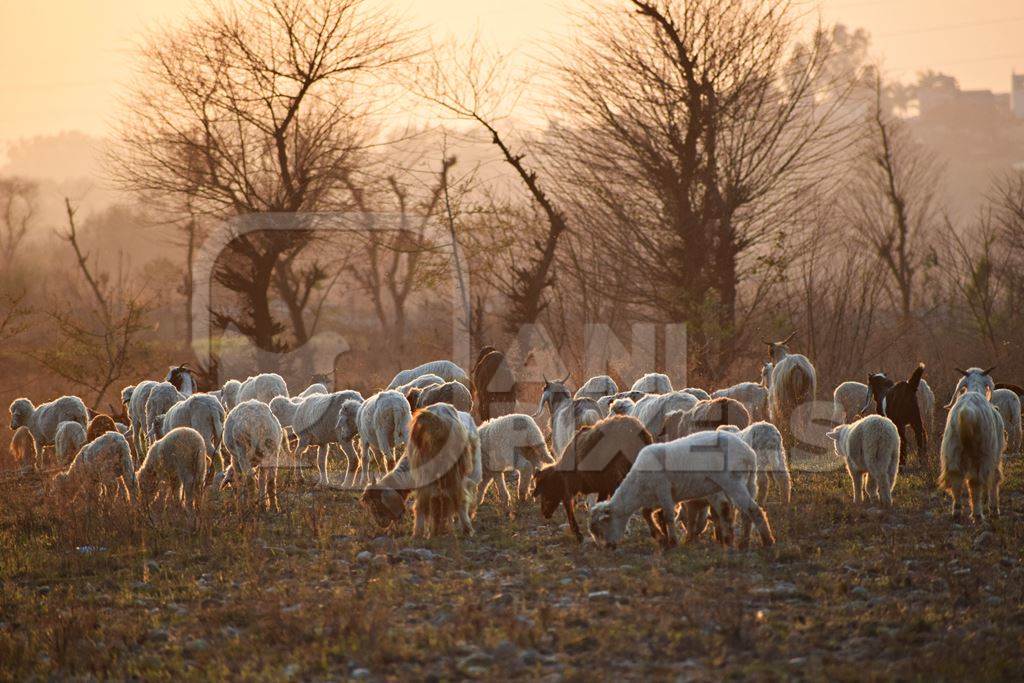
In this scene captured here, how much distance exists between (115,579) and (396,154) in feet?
75.1

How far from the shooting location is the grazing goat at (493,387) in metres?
17.5

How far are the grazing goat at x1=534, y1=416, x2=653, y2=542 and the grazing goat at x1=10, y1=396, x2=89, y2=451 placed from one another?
9384 millimetres

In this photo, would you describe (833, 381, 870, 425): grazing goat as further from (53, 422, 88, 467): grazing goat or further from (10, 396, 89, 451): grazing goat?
(10, 396, 89, 451): grazing goat

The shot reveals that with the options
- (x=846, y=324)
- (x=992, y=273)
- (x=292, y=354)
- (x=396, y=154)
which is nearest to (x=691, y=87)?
(x=846, y=324)

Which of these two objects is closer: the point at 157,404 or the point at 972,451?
the point at 972,451

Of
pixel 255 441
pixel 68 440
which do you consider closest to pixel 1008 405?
pixel 255 441

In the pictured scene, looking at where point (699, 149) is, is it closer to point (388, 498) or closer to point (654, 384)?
point (654, 384)

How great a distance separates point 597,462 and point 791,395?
6595 millimetres

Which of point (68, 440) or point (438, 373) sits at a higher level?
point (438, 373)

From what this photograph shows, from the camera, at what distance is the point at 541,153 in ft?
78.9

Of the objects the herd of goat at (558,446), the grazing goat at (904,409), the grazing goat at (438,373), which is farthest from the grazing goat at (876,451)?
the grazing goat at (438,373)

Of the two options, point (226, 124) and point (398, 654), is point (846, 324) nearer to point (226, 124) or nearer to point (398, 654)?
point (226, 124)

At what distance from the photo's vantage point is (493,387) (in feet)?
57.6

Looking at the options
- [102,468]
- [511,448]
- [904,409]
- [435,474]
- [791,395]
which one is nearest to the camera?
[435,474]
